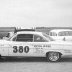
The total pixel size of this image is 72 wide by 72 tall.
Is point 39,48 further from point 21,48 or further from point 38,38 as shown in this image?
point 21,48

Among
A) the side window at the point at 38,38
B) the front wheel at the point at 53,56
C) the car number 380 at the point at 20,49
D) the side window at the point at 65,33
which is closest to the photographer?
the car number 380 at the point at 20,49

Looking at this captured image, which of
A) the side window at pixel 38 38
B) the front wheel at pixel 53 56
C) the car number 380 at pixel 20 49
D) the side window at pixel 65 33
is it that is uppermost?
the side window at pixel 65 33

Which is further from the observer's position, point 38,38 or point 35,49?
point 38,38

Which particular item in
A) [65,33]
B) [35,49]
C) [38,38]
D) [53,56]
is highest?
[65,33]

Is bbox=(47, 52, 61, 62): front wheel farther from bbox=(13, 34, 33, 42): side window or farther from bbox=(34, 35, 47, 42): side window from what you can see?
bbox=(13, 34, 33, 42): side window

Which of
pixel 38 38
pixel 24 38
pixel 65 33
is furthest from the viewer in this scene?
pixel 65 33

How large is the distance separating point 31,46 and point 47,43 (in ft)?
2.61

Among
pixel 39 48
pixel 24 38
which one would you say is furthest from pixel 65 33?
pixel 39 48

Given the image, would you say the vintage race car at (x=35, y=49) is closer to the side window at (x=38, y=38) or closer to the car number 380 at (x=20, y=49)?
the car number 380 at (x=20, y=49)

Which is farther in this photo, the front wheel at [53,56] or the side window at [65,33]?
the side window at [65,33]

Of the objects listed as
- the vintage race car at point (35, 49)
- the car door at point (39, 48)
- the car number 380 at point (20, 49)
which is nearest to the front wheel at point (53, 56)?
the vintage race car at point (35, 49)

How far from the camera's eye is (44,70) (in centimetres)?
930

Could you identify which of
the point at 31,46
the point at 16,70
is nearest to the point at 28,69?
the point at 16,70

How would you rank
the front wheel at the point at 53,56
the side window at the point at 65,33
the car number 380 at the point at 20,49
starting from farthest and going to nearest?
the side window at the point at 65,33
the front wheel at the point at 53,56
the car number 380 at the point at 20,49
